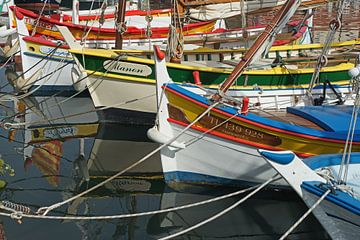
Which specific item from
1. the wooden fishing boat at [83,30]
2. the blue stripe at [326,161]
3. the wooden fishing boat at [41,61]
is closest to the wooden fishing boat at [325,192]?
the blue stripe at [326,161]

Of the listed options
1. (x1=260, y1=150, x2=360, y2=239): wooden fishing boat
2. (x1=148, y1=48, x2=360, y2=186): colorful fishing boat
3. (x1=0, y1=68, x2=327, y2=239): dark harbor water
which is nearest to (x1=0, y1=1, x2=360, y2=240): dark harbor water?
(x1=0, y1=68, x2=327, y2=239): dark harbor water

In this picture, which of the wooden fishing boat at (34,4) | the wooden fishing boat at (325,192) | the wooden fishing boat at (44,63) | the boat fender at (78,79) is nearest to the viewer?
the wooden fishing boat at (325,192)

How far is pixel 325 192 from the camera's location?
5.11 m

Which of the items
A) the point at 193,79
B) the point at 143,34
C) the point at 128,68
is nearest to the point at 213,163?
the point at 193,79

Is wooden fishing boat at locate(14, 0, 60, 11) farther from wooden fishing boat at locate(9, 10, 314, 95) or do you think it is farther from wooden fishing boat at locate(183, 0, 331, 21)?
wooden fishing boat at locate(183, 0, 331, 21)

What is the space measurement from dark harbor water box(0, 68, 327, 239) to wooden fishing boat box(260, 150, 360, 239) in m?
1.76

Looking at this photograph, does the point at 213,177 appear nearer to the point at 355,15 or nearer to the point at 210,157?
the point at 210,157

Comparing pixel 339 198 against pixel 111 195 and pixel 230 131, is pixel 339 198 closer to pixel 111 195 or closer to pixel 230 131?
pixel 230 131

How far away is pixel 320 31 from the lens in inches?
881

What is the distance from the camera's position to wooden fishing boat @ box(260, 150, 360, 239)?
198 inches

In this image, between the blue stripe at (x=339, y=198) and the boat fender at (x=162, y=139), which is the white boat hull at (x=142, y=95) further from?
the blue stripe at (x=339, y=198)

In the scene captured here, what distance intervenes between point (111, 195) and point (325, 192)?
451cm

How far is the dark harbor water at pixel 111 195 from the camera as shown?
729 centimetres

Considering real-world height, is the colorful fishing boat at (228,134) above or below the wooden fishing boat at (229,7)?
below
